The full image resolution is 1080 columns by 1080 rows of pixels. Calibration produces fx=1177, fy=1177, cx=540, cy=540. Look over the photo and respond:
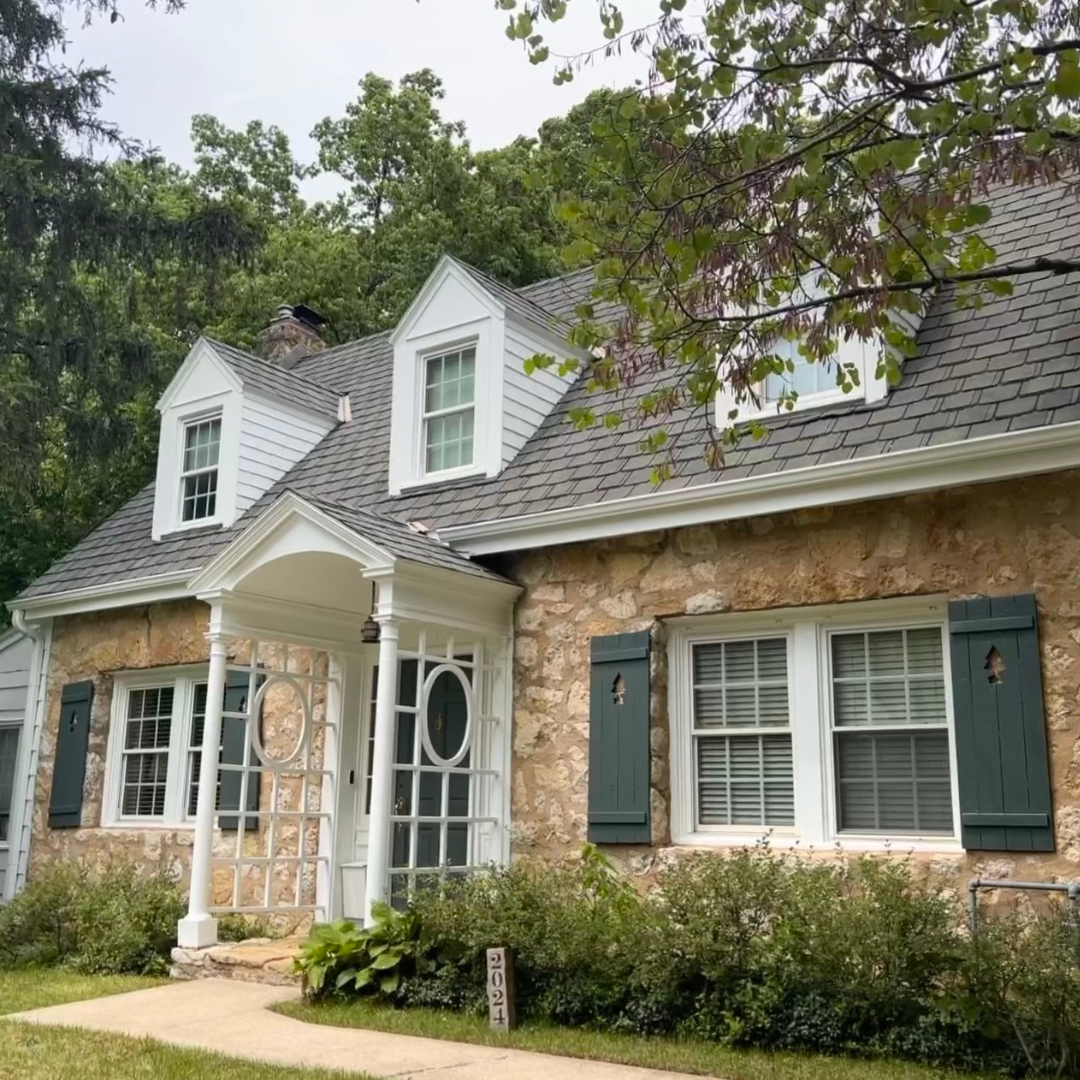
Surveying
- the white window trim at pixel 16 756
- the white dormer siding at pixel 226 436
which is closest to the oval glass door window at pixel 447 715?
the white dormer siding at pixel 226 436

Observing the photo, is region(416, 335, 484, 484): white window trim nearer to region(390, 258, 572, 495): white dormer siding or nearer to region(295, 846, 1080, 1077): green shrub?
region(390, 258, 572, 495): white dormer siding

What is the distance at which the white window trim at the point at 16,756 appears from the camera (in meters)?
12.3

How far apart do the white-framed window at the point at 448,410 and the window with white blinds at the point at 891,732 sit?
394 cm

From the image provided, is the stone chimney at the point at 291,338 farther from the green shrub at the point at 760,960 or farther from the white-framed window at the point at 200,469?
the green shrub at the point at 760,960

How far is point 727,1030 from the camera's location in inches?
236

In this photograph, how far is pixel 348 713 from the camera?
32.3 ft

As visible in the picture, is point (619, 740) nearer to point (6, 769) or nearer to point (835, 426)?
point (835, 426)

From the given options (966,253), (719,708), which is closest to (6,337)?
(719,708)

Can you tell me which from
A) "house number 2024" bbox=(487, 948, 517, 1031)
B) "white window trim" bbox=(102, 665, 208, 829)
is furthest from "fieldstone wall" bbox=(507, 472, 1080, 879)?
"white window trim" bbox=(102, 665, 208, 829)

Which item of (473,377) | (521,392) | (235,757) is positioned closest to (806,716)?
(521,392)

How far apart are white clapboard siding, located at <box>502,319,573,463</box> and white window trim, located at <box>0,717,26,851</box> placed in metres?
6.45

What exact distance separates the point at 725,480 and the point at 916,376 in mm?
1470

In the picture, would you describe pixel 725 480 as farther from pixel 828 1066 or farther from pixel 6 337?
pixel 6 337

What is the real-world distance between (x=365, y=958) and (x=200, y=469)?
6.43 m
